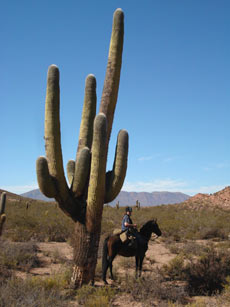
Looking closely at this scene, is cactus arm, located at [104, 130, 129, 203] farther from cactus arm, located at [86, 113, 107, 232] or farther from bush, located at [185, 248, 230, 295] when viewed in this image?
bush, located at [185, 248, 230, 295]

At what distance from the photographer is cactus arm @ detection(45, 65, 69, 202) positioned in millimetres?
6629

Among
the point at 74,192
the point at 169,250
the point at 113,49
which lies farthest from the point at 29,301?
the point at 169,250

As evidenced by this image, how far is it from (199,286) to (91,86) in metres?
6.24

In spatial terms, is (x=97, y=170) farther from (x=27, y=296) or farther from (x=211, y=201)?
(x=211, y=201)

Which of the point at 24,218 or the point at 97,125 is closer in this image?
the point at 97,125

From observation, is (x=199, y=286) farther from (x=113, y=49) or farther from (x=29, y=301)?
(x=113, y=49)

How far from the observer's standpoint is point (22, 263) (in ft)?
30.4

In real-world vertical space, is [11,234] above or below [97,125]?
below

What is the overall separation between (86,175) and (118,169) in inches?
32.8

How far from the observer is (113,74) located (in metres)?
7.37

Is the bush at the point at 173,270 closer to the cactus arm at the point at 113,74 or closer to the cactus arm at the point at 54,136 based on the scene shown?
the cactus arm at the point at 54,136

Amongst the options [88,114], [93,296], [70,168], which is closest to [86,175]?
[70,168]

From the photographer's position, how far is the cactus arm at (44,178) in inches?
244

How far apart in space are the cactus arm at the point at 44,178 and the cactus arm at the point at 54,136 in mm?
187
